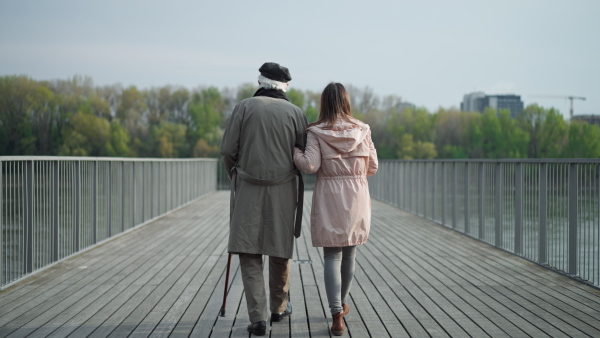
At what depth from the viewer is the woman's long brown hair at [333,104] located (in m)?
3.76

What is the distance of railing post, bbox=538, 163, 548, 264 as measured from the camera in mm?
5934

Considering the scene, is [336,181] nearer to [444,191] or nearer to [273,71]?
[273,71]

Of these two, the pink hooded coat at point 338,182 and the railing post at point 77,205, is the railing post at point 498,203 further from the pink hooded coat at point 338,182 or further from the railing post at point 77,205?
the railing post at point 77,205

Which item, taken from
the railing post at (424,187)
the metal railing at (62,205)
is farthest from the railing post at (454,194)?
the metal railing at (62,205)

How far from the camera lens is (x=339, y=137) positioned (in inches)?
147

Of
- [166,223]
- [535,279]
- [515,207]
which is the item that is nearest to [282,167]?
[535,279]

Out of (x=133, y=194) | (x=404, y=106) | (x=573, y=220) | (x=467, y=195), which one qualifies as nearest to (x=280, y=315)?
(x=573, y=220)

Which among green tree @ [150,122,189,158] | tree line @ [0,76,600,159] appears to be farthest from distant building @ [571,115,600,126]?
green tree @ [150,122,189,158]

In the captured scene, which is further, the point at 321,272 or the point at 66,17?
the point at 66,17

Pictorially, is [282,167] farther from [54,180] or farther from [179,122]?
[179,122]

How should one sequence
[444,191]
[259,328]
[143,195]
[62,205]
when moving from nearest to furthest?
[259,328]
[62,205]
[444,191]
[143,195]

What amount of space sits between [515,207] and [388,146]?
57345 millimetres

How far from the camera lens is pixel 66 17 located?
64688 mm

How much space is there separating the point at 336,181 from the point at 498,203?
12.9ft
